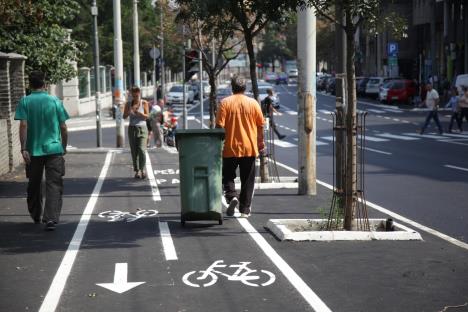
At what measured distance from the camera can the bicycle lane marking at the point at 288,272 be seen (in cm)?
708

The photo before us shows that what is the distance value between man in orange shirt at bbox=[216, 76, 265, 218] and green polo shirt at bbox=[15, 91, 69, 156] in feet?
6.47

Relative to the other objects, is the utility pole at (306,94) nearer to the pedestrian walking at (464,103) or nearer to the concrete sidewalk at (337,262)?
the concrete sidewalk at (337,262)

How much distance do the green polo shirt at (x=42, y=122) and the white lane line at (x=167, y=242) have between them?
152 centimetres

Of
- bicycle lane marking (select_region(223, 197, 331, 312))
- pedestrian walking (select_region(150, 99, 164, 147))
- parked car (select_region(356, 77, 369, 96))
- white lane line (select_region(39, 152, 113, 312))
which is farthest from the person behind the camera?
parked car (select_region(356, 77, 369, 96))

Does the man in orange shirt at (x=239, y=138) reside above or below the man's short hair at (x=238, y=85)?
below

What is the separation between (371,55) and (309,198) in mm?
84743

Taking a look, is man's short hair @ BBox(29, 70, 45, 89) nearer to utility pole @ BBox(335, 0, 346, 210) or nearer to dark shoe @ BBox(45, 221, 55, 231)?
dark shoe @ BBox(45, 221, 55, 231)

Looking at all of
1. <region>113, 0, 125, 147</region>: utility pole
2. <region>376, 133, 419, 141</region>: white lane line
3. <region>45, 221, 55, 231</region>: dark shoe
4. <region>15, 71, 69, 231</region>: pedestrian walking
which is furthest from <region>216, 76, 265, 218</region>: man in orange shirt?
<region>376, 133, 419, 141</region>: white lane line

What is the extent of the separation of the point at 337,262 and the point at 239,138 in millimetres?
3087

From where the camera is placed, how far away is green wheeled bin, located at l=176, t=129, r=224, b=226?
10820mm

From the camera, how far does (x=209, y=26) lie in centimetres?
1761

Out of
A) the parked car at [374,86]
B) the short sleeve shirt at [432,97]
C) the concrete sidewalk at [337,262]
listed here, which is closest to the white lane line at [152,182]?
the concrete sidewalk at [337,262]

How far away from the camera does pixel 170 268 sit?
8469 millimetres

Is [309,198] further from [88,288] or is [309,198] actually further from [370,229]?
[88,288]
